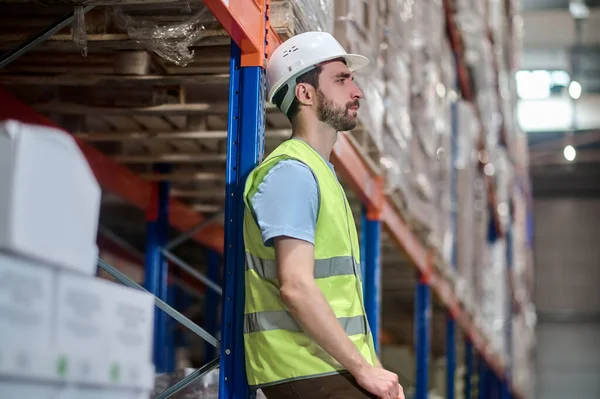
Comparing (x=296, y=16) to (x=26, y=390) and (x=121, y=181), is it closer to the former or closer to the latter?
(x=26, y=390)

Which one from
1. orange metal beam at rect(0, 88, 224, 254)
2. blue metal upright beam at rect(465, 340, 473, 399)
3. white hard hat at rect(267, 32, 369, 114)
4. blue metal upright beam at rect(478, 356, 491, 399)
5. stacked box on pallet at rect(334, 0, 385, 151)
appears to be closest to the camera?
white hard hat at rect(267, 32, 369, 114)

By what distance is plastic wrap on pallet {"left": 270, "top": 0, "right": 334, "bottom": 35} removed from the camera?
4.03 m

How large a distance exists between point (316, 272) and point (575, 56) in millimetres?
20944

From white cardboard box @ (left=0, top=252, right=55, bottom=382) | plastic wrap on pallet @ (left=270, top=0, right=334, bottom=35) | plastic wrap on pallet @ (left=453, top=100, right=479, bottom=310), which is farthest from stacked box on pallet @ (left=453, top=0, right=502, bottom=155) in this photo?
white cardboard box @ (left=0, top=252, right=55, bottom=382)

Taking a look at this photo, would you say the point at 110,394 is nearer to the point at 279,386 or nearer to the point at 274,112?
the point at 279,386

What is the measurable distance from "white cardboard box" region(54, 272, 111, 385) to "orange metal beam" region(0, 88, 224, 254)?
3481 millimetres

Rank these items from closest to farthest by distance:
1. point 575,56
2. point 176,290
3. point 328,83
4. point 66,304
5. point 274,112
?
point 66,304 < point 328,83 < point 274,112 < point 176,290 < point 575,56

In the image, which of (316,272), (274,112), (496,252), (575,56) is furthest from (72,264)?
(575,56)

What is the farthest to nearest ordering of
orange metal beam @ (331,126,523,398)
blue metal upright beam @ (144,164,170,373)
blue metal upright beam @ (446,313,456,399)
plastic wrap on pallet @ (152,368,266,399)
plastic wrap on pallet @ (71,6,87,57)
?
1. blue metal upright beam @ (446,313,456,399)
2. blue metal upright beam @ (144,164,170,373)
3. orange metal beam @ (331,126,523,398)
4. plastic wrap on pallet @ (152,368,266,399)
5. plastic wrap on pallet @ (71,6,87,57)

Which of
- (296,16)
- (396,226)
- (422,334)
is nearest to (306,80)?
(296,16)

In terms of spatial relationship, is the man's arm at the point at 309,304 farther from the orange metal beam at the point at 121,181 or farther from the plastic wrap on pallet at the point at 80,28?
the orange metal beam at the point at 121,181

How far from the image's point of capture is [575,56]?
22828 millimetres

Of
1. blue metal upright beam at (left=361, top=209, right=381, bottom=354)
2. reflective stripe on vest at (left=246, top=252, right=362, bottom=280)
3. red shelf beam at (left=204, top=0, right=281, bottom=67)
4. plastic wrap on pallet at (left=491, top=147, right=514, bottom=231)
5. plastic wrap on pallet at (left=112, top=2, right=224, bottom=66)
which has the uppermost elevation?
plastic wrap on pallet at (left=491, top=147, right=514, bottom=231)

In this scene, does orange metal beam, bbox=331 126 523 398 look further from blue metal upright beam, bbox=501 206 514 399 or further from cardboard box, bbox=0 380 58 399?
cardboard box, bbox=0 380 58 399
